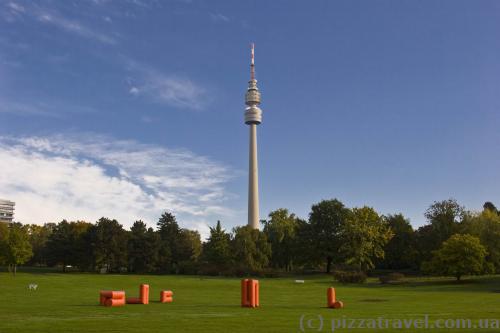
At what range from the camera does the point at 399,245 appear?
10350 centimetres

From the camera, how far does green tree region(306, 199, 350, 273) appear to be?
9881 centimetres

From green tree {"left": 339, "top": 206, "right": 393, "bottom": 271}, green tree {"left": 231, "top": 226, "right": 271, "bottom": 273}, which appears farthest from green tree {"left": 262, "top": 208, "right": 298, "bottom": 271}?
green tree {"left": 339, "top": 206, "right": 393, "bottom": 271}

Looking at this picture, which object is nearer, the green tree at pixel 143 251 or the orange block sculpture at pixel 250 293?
the orange block sculpture at pixel 250 293

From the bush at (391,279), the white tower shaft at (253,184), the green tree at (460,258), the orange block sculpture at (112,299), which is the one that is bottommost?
the bush at (391,279)

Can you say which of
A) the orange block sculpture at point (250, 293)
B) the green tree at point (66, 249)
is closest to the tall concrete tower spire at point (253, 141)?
the green tree at point (66, 249)

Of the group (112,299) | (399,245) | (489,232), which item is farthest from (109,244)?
(112,299)

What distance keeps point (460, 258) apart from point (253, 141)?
10965cm

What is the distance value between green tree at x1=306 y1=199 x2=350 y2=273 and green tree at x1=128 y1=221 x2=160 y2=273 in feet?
108

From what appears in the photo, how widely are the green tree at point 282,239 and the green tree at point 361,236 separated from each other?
1717 centimetres

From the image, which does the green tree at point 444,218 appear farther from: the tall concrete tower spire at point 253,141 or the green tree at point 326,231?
the tall concrete tower spire at point 253,141

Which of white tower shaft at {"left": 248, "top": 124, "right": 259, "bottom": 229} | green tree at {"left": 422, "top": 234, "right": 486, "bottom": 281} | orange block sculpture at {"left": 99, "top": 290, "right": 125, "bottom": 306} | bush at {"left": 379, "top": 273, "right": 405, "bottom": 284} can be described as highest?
white tower shaft at {"left": 248, "top": 124, "right": 259, "bottom": 229}

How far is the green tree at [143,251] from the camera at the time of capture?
106000mm

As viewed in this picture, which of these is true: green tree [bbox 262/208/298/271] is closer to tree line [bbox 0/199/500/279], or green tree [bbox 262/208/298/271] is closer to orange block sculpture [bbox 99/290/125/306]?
tree line [bbox 0/199/500/279]

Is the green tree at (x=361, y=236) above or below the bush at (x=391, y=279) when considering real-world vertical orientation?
above
